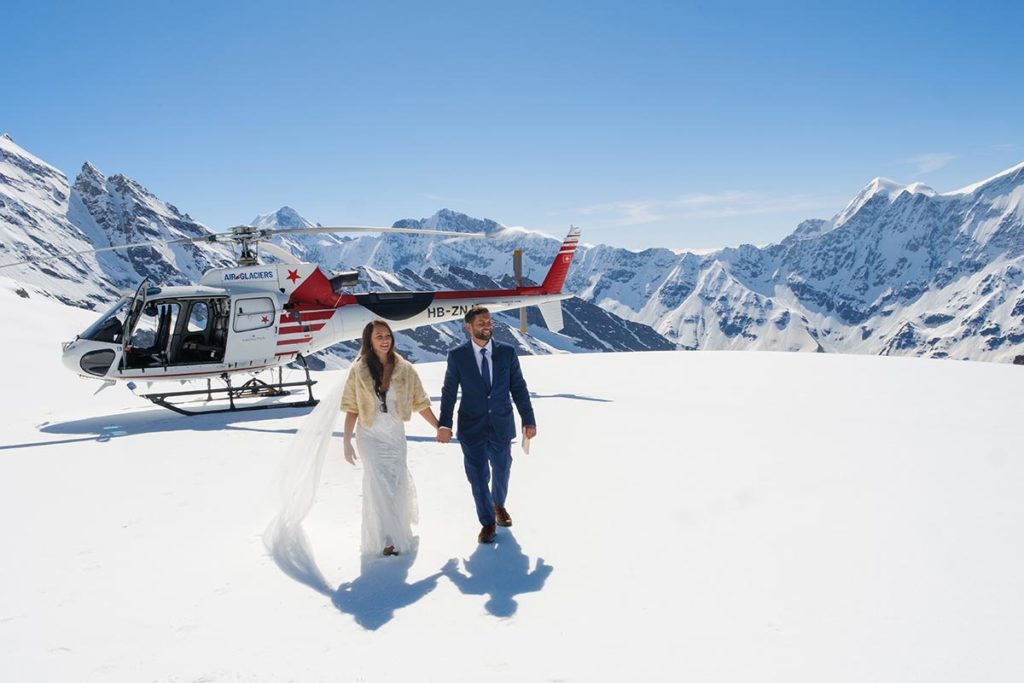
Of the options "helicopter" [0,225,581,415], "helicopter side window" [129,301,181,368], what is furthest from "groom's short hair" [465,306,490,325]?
"helicopter side window" [129,301,181,368]

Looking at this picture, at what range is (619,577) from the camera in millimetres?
4406

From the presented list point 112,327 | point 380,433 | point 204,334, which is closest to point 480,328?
point 380,433

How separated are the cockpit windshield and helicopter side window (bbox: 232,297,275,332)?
187cm

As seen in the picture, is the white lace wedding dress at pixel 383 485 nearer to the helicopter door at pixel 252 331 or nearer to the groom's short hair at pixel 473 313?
the groom's short hair at pixel 473 313

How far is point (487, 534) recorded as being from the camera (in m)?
5.11

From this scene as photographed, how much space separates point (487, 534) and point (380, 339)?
187cm

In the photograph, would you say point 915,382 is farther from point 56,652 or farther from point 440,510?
point 56,652

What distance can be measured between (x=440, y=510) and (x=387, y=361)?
1.82 m

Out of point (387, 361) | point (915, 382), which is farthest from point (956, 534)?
point (915, 382)

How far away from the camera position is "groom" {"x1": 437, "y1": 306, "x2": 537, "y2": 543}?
5152mm

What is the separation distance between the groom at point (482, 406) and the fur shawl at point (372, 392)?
10.2 inches

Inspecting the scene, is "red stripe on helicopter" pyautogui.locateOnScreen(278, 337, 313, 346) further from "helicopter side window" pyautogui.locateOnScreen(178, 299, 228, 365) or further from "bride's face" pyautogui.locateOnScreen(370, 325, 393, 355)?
"bride's face" pyautogui.locateOnScreen(370, 325, 393, 355)

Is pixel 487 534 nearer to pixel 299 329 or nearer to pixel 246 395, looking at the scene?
pixel 246 395

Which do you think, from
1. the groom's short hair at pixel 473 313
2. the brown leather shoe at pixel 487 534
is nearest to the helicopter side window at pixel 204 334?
the groom's short hair at pixel 473 313
